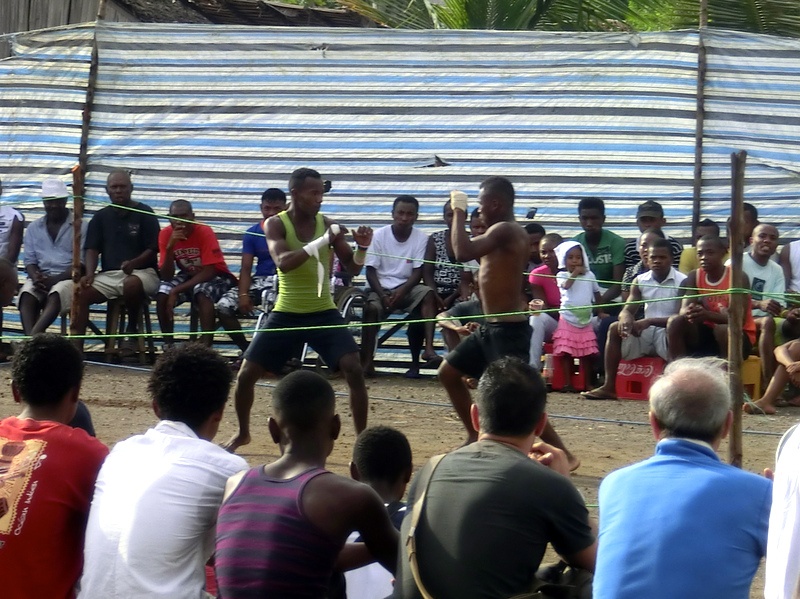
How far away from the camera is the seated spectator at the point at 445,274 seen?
38.3 feet

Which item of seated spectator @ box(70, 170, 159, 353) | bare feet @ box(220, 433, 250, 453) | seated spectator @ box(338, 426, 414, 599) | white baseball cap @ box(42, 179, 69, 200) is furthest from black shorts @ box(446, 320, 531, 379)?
white baseball cap @ box(42, 179, 69, 200)

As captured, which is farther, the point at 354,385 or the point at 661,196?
the point at 661,196

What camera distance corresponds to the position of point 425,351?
1183cm

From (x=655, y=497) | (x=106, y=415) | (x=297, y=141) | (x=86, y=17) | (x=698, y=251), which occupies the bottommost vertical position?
(x=106, y=415)

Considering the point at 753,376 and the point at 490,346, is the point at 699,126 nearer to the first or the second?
the point at 753,376

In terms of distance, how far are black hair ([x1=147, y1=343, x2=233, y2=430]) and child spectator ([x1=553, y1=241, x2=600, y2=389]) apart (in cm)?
684

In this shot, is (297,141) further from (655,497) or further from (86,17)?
(655,497)

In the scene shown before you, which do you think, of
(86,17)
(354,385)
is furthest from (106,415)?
(86,17)

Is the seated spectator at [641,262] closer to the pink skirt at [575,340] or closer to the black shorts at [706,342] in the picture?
the pink skirt at [575,340]

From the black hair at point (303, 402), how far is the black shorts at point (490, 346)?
324 cm

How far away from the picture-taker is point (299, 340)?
7.82 m

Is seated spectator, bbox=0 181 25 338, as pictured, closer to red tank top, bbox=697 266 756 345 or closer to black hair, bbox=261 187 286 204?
black hair, bbox=261 187 286 204

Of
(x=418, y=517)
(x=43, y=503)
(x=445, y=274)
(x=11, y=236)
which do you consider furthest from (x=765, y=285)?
(x=43, y=503)

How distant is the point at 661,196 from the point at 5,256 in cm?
635
